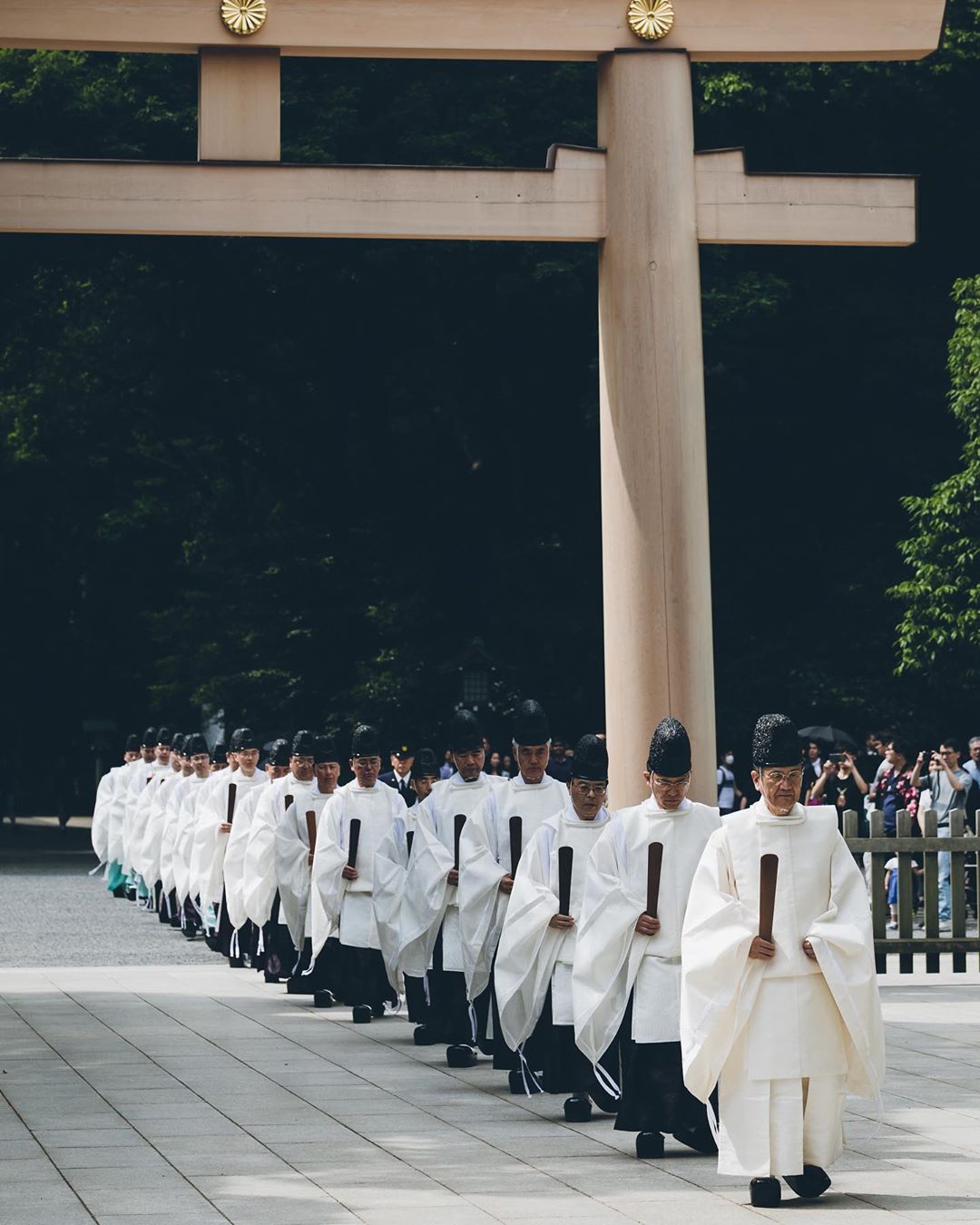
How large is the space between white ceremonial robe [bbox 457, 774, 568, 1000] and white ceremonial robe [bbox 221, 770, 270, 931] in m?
5.11

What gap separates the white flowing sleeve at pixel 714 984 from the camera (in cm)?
746

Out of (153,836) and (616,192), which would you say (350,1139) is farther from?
(153,836)

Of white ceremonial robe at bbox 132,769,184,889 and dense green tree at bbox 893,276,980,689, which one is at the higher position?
dense green tree at bbox 893,276,980,689

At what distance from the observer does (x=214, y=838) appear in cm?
1856

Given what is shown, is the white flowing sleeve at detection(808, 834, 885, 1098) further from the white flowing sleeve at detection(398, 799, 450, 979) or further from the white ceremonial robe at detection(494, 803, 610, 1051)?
the white flowing sleeve at detection(398, 799, 450, 979)

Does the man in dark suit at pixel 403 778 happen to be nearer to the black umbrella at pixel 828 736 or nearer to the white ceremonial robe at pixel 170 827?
the white ceremonial robe at pixel 170 827

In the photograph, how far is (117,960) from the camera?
17.2m

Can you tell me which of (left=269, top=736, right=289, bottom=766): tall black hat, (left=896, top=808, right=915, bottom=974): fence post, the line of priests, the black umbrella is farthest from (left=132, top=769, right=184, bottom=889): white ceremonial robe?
(left=896, top=808, right=915, bottom=974): fence post

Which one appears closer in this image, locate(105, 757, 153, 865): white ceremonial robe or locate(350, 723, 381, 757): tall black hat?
locate(350, 723, 381, 757): tall black hat

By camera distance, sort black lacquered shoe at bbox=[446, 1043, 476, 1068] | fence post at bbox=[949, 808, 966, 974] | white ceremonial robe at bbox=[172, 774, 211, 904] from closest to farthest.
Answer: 1. black lacquered shoe at bbox=[446, 1043, 476, 1068]
2. fence post at bbox=[949, 808, 966, 974]
3. white ceremonial robe at bbox=[172, 774, 211, 904]

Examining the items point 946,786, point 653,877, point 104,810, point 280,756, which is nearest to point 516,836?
point 653,877

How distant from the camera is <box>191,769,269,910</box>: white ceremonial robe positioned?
18.2 m

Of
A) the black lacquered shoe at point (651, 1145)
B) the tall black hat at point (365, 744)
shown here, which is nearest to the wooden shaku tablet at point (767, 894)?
the black lacquered shoe at point (651, 1145)

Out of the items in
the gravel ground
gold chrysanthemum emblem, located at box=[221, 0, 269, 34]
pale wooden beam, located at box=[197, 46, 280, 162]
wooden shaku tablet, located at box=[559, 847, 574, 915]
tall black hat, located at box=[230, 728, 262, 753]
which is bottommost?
the gravel ground
